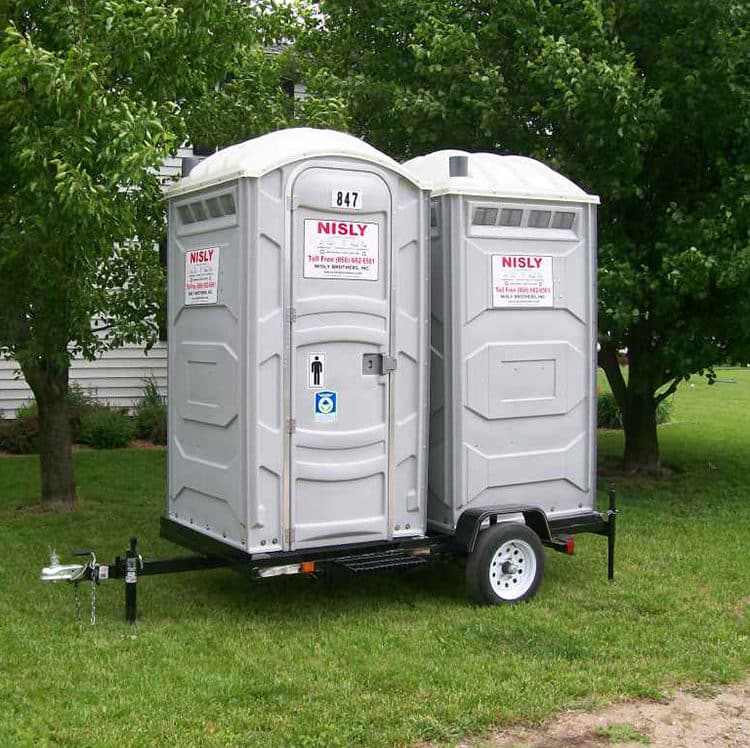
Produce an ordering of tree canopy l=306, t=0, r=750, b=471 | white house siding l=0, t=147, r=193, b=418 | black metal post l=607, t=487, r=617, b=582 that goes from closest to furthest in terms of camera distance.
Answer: black metal post l=607, t=487, r=617, b=582
tree canopy l=306, t=0, r=750, b=471
white house siding l=0, t=147, r=193, b=418

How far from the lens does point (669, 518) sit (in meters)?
10.0

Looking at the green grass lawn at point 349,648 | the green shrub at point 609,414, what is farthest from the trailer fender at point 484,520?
the green shrub at point 609,414

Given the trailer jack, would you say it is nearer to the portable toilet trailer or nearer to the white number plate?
the portable toilet trailer

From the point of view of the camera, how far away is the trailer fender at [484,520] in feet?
22.0

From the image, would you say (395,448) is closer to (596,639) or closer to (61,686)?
(596,639)

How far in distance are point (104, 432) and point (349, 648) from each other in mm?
9435

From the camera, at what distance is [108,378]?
16062mm

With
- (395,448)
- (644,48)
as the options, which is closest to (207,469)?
(395,448)

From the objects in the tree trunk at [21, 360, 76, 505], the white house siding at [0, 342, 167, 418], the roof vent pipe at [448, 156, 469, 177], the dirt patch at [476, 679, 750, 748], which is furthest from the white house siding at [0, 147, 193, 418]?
the dirt patch at [476, 679, 750, 748]

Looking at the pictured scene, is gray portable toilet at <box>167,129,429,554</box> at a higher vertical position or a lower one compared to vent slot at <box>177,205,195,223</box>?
lower

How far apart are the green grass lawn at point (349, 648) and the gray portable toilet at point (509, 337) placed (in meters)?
0.77

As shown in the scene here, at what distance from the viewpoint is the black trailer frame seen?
619cm

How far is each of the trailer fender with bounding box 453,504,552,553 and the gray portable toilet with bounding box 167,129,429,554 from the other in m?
0.27

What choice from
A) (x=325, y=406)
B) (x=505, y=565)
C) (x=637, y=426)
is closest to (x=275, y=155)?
(x=325, y=406)
